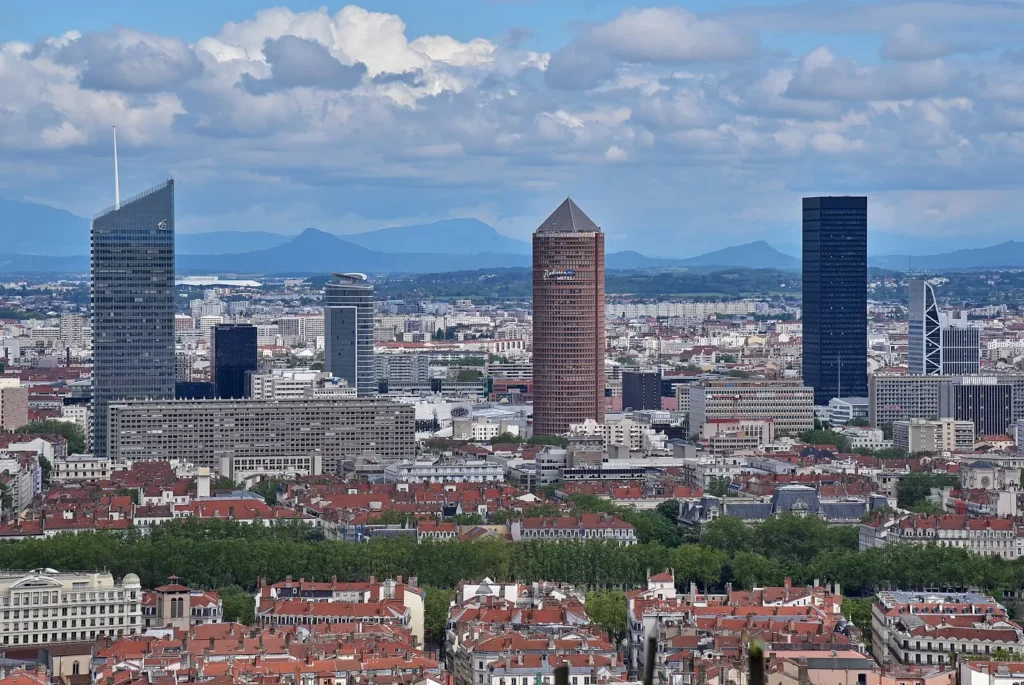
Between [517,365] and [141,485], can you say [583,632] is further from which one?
[517,365]

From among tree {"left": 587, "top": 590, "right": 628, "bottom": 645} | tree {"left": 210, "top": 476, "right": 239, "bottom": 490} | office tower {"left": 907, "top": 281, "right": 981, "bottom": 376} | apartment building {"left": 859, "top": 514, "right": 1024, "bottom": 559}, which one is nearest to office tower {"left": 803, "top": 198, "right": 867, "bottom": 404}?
office tower {"left": 907, "top": 281, "right": 981, "bottom": 376}

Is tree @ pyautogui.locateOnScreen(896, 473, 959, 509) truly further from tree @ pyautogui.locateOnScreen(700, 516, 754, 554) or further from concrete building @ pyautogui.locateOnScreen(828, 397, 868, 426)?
concrete building @ pyautogui.locateOnScreen(828, 397, 868, 426)

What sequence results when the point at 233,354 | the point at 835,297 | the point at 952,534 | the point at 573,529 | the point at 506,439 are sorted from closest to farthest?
the point at 952,534
the point at 573,529
the point at 506,439
the point at 233,354
the point at 835,297

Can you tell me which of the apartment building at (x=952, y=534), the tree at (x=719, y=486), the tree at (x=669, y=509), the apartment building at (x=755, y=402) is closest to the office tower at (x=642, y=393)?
the apartment building at (x=755, y=402)

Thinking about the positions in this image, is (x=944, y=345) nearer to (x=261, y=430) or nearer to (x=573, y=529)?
(x=261, y=430)

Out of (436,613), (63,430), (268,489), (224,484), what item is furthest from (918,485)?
(63,430)
